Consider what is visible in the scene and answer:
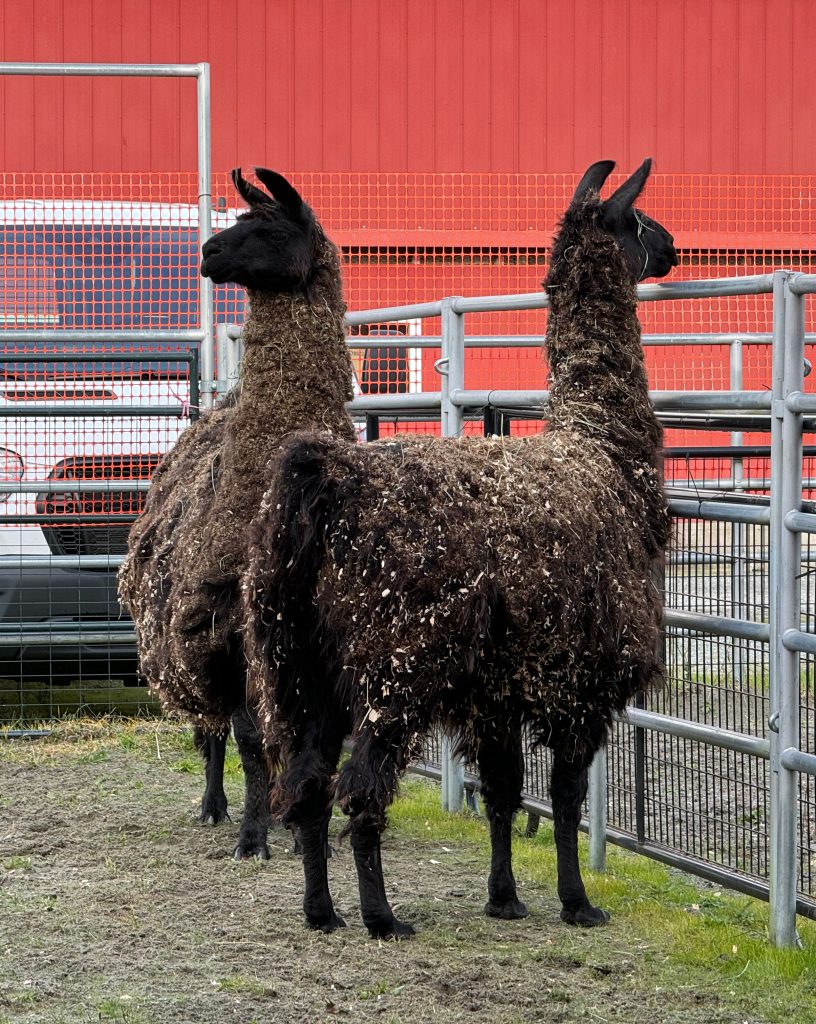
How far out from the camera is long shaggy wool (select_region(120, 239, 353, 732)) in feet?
17.7

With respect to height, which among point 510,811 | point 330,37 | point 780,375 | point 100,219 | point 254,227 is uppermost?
point 330,37

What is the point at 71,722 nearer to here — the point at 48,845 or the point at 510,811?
the point at 48,845

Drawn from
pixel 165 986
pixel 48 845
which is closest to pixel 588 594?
pixel 165 986

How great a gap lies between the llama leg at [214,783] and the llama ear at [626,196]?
116 inches

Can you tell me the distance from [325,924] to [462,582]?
132 cm

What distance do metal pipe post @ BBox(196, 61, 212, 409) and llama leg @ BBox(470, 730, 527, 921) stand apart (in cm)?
361

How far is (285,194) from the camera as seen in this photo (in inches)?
211

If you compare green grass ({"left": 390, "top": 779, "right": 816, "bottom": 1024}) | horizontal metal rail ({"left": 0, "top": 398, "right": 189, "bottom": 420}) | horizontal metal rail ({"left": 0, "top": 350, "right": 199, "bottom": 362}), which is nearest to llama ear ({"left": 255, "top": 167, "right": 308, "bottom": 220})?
green grass ({"left": 390, "top": 779, "right": 816, "bottom": 1024})

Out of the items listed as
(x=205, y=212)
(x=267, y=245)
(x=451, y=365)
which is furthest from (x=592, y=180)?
(x=205, y=212)

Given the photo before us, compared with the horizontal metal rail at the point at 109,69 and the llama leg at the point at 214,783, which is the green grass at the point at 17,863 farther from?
the horizontal metal rail at the point at 109,69

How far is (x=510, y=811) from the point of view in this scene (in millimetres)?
5082

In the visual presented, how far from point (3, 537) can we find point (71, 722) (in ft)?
3.92

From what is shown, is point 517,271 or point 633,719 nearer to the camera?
point 633,719

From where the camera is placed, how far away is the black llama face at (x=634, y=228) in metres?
5.20
